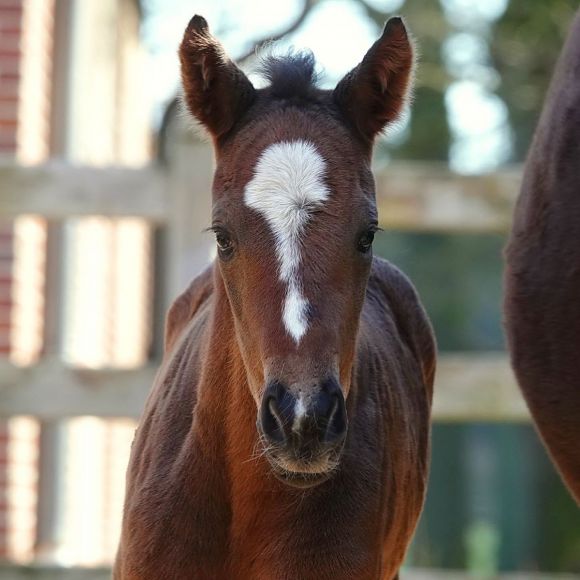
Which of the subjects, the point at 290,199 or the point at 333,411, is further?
the point at 290,199

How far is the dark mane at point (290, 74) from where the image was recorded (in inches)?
141

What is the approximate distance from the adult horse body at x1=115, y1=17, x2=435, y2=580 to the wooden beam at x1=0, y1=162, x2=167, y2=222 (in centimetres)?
218

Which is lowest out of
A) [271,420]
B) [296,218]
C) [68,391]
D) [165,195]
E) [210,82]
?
[68,391]

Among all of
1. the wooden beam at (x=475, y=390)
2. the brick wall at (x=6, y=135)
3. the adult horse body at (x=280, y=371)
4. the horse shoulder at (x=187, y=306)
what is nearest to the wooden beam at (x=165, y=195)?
the wooden beam at (x=475, y=390)

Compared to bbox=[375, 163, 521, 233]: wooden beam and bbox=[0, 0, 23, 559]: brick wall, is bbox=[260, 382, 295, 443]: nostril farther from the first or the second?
bbox=[0, 0, 23, 559]: brick wall

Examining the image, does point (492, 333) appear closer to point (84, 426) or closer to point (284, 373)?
point (84, 426)

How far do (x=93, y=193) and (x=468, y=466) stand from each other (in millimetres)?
17863

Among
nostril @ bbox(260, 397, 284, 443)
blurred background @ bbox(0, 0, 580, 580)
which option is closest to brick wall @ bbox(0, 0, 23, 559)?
blurred background @ bbox(0, 0, 580, 580)

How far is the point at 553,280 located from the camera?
3.89 meters

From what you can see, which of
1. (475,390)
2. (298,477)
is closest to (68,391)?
(475,390)

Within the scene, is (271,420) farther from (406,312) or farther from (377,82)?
(406,312)

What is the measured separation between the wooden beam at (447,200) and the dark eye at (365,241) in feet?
9.23

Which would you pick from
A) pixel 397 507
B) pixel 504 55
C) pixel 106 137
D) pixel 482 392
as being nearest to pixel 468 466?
pixel 504 55

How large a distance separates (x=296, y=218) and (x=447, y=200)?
3.10 m
